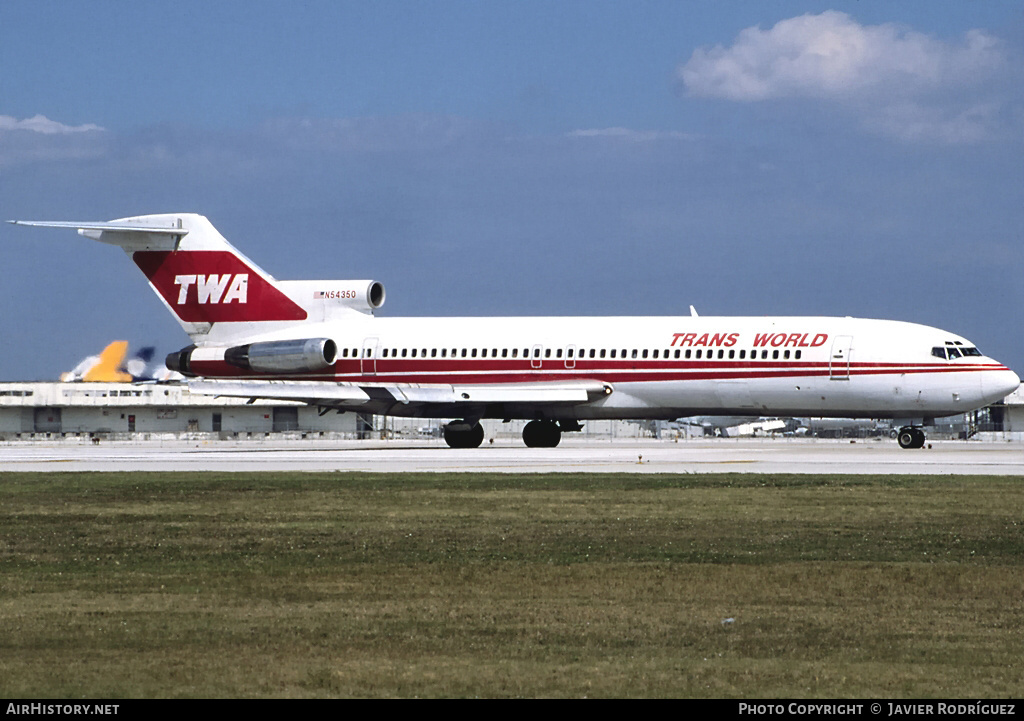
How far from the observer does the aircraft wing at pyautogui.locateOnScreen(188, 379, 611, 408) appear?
50438 mm

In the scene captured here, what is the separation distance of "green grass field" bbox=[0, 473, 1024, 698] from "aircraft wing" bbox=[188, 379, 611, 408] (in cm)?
2569

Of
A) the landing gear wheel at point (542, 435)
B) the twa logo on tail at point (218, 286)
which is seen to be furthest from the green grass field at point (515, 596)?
the twa logo on tail at point (218, 286)

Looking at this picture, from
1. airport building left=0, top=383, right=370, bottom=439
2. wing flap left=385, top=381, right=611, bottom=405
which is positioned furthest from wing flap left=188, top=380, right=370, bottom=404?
airport building left=0, top=383, right=370, bottom=439

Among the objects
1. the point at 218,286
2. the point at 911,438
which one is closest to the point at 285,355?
the point at 218,286

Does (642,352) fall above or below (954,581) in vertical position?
above

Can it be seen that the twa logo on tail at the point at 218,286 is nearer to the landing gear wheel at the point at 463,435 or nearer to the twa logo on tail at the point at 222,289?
the twa logo on tail at the point at 222,289

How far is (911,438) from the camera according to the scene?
162ft

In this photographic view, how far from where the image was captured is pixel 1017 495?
24938 mm

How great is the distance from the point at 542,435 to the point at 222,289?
14.5m

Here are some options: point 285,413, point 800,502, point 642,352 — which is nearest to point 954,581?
point 800,502

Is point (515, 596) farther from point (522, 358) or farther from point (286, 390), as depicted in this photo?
point (522, 358)

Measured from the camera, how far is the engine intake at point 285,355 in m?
54.5
